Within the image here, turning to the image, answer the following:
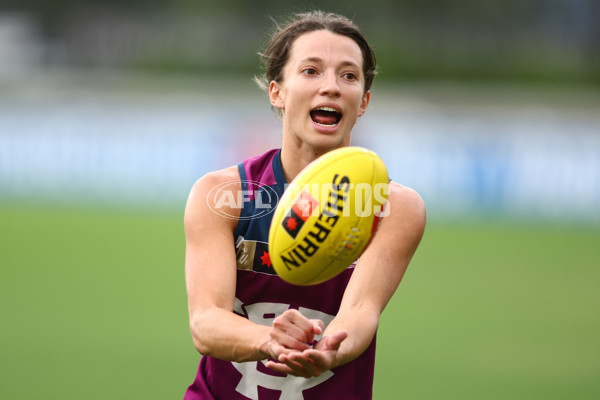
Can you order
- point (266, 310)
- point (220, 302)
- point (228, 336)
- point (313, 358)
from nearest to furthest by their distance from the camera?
point (313, 358) → point (228, 336) → point (220, 302) → point (266, 310)

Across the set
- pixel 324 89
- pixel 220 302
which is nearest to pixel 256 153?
pixel 324 89

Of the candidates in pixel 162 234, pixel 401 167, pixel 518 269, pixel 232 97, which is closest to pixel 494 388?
pixel 518 269

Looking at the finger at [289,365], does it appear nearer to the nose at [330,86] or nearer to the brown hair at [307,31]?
the nose at [330,86]

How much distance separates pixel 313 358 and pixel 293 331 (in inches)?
4.7

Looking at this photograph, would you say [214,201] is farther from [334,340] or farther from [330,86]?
[334,340]

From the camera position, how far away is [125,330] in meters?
8.65

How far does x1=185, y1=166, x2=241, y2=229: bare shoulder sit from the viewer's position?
3.56m

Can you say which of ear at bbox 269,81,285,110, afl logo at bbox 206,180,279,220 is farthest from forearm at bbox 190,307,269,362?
ear at bbox 269,81,285,110

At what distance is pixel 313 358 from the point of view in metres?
2.93

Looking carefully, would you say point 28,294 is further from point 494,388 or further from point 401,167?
point 401,167

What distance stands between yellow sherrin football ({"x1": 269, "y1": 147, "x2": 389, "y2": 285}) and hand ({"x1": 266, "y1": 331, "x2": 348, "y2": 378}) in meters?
0.28

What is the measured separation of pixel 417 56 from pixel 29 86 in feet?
31.3

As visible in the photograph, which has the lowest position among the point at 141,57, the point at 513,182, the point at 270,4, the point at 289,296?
the point at 289,296

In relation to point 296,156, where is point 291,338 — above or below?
below
